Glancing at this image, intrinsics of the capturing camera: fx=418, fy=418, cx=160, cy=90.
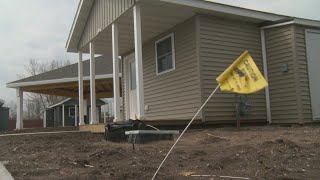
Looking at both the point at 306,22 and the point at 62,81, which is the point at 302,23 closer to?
the point at 306,22

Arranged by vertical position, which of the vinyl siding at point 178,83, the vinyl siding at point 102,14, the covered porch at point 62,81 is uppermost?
the vinyl siding at point 102,14

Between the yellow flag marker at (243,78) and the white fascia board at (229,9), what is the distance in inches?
237

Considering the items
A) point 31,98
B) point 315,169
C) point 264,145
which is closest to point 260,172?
point 315,169

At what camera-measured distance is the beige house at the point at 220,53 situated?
1119cm

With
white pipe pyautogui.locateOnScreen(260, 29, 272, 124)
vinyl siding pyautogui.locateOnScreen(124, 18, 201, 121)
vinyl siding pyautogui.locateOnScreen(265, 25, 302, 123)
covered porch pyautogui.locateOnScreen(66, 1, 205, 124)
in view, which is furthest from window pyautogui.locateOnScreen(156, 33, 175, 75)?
vinyl siding pyautogui.locateOnScreen(265, 25, 302, 123)

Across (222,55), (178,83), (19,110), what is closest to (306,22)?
(222,55)

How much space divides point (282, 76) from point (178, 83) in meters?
2.96

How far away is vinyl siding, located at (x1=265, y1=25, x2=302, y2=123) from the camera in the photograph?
1155cm

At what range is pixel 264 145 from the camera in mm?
6238

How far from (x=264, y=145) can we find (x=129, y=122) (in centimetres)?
389

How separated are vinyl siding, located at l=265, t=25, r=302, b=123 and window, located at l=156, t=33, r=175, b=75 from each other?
9.30ft

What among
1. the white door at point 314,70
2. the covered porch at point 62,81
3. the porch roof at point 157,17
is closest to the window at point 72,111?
the covered porch at point 62,81

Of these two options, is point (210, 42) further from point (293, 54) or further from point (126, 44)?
point (126, 44)

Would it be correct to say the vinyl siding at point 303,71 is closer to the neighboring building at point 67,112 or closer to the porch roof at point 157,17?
the porch roof at point 157,17
